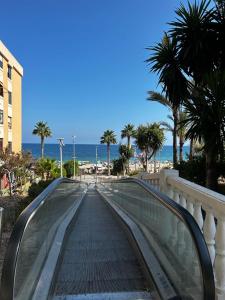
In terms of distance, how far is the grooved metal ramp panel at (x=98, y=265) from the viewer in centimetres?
423

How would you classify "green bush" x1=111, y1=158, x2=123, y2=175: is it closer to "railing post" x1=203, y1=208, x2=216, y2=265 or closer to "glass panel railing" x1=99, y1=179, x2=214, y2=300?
"glass panel railing" x1=99, y1=179, x2=214, y2=300

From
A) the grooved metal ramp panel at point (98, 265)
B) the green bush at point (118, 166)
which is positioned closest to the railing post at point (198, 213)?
the grooved metal ramp panel at point (98, 265)

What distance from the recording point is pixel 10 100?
142 feet

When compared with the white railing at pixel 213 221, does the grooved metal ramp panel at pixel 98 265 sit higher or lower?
lower


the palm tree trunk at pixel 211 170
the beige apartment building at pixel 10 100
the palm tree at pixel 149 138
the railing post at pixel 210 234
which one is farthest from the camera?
the palm tree at pixel 149 138

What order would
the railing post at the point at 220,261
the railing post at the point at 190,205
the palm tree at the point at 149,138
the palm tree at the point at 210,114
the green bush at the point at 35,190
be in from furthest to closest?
1. the palm tree at the point at 149,138
2. the green bush at the point at 35,190
3. the palm tree at the point at 210,114
4. the railing post at the point at 190,205
5. the railing post at the point at 220,261

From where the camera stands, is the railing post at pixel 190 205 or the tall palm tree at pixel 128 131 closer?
the railing post at pixel 190 205

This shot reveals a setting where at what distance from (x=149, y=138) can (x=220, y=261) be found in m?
42.8

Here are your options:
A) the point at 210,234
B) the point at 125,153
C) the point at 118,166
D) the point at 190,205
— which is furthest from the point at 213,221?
the point at 118,166

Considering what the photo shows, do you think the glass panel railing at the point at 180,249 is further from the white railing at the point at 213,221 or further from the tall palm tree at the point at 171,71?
the tall palm tree at the point at 171,71

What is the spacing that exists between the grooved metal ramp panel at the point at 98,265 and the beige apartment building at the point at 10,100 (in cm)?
3175

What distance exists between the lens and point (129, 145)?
8288 cm

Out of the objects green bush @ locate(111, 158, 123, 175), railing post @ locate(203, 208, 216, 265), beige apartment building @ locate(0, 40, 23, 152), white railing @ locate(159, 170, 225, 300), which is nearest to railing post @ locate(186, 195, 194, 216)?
white railing @ locate(159, 170, 225, 300)

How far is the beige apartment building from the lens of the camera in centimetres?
3941
